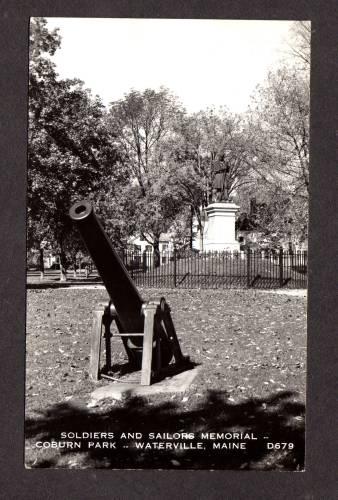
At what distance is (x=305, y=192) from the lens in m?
4.36

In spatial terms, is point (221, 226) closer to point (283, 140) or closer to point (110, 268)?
point (283, 140)

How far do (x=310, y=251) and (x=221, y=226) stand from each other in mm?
12911

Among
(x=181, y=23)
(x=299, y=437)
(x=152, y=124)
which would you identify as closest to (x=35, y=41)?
(x=181, y=23)

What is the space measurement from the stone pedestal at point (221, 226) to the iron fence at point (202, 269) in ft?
11.2

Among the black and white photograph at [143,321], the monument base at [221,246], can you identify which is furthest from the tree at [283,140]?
the monument base at [221,246]

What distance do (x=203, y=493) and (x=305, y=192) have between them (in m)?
2.72

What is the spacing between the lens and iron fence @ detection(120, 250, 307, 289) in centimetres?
1034

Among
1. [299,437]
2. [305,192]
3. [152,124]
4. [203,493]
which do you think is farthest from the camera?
[152,124]

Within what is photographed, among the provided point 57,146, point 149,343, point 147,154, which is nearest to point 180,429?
point 149,343

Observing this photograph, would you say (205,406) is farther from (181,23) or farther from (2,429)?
(181,23)

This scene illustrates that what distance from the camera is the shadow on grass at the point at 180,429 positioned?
3.93 meters

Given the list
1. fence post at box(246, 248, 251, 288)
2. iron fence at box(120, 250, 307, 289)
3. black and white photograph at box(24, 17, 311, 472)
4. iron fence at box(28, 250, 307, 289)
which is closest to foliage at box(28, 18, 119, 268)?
black and white photograph at box(24, 17, 311, 472)

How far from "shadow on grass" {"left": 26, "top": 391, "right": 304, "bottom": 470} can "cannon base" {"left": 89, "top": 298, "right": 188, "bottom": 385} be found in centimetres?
66

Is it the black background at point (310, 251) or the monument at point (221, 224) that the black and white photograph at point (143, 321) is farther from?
the monument at point (221, 224)
